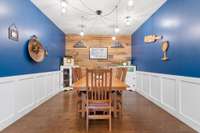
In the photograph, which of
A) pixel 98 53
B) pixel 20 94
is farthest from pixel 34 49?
pixel 98 53

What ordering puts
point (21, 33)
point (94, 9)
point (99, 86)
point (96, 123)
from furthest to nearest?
point (94, 9)
point (21, 33)
point (96, 123)
point (99, 86)

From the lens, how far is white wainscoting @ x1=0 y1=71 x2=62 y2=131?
2.81 m

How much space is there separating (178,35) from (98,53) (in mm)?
4804

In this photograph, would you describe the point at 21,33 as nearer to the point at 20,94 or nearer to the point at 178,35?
the point at 20,94

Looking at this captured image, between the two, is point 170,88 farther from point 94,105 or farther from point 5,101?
point 5,101

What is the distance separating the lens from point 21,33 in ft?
11.4

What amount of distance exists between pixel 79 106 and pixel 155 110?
1.83 m

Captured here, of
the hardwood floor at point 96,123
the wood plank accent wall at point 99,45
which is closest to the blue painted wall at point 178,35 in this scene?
the hardwood floor at point 96,123

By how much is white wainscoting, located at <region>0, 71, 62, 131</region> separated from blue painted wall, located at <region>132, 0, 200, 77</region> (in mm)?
3239

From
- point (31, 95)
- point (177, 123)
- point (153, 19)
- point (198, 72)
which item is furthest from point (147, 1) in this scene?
point (31, 95)

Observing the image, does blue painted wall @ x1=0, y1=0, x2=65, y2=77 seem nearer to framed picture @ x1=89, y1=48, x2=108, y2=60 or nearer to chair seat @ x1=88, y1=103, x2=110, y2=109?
chair seat @ x1=88, y1=103, x2=110, y2=109

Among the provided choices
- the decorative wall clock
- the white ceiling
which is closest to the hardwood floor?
the decorative wall clock

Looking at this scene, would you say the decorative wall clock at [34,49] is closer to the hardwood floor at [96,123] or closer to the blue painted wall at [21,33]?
the blue painted wall at [21,33]

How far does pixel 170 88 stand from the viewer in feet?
12.1
